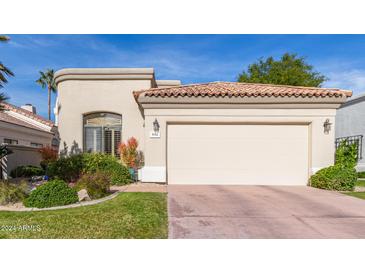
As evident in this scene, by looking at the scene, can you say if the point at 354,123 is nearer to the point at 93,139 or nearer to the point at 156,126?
the point at 156,126

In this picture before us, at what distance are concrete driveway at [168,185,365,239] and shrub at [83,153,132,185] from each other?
2558mm

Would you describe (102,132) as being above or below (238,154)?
above

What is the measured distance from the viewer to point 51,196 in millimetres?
6359

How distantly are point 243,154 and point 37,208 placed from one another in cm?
768

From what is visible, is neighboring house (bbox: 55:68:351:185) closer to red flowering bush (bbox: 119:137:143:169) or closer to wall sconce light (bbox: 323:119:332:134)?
wall sconce light (bbox: 323:119:332:134)

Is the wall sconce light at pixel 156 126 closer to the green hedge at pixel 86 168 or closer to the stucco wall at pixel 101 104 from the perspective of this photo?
the stucco wall at pixel 101 104

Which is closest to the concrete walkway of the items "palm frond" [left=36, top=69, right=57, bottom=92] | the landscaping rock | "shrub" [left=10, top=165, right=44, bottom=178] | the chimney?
the landscaping rock

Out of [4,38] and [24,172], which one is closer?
[4,38]

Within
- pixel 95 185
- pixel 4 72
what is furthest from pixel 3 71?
pixel 95 185

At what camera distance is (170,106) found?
A: 10047 millimetres

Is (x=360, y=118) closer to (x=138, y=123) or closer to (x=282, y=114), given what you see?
(x=282, y=114)

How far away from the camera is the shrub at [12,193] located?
6602 millimetres

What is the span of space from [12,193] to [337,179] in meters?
11.0

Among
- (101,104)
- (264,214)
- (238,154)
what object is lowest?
(264,214)
